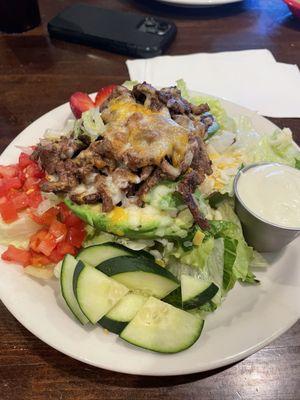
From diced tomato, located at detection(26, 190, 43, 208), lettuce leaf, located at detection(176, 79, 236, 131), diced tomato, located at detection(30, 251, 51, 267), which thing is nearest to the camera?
diced tomato, located at detection(30, 251, 51, 267)

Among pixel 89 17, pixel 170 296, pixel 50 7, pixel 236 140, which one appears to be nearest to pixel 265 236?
pixel 170 296

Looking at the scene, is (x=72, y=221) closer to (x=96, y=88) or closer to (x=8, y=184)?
(x=8, y=184)

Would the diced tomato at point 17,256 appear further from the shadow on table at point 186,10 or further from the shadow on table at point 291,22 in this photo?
the shadow on table at point 291,22

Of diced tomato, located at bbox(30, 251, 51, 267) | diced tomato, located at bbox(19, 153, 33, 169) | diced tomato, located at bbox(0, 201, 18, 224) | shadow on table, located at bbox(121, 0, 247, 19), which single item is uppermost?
shadow on table, located at bbox(121, 0, 247, 19)

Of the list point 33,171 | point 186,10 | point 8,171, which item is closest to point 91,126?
point 33,171

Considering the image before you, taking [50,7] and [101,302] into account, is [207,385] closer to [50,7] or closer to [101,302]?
[101,302]

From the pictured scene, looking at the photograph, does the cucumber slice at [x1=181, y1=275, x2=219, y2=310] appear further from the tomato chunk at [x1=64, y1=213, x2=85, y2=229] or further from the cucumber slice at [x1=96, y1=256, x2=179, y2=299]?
the tomato chunk at [x1=64, y1=213, x2=85, y2=229]

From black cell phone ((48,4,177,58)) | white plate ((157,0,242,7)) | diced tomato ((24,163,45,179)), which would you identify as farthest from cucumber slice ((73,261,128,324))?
white plate ((157,0,242,7))
